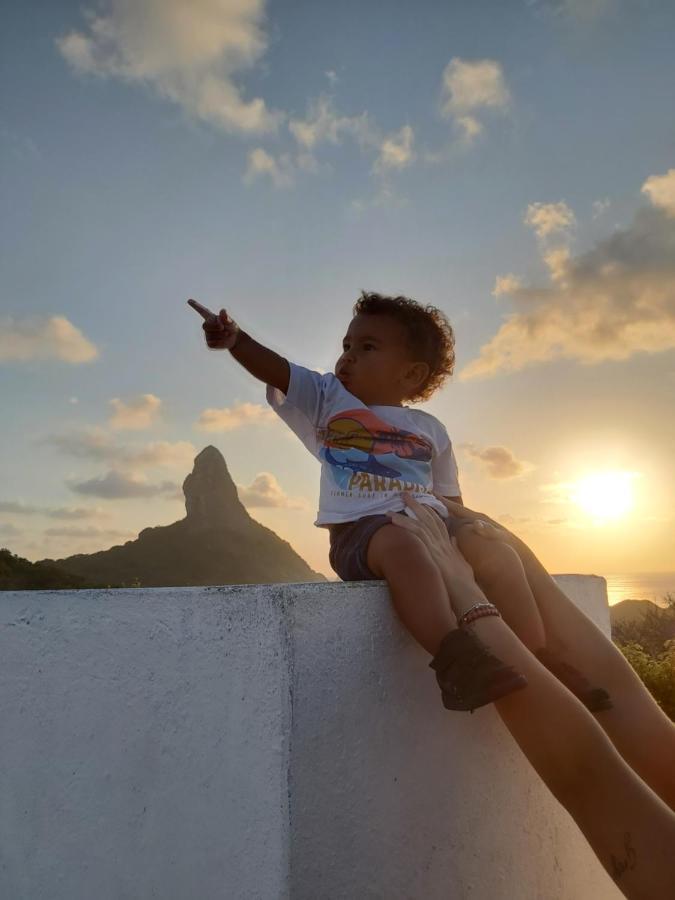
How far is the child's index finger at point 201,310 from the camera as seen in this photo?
2438mm

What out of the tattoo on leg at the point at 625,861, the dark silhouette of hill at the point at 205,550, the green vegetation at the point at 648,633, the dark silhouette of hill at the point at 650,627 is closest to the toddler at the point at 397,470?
the tattoo on leg at the point at 625,861

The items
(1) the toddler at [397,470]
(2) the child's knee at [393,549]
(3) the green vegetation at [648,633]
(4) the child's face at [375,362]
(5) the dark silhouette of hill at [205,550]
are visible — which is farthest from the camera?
(5) the dark silhouette of hill at [205,550]

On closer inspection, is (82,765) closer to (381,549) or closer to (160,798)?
(160,798)

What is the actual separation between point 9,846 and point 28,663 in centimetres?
50

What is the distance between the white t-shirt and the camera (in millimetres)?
2217

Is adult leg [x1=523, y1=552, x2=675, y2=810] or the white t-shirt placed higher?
the white t-shirt

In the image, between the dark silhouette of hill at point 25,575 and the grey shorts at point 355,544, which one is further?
the dark silhouette of hill at point 25,575

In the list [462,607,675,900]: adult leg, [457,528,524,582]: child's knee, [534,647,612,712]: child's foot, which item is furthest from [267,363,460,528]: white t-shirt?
[462,607,675,900]: adult leg

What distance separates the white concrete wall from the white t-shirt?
0.59 meters

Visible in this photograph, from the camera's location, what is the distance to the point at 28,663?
1.85 meters

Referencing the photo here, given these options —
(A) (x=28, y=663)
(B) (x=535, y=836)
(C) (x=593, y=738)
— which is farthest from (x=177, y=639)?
(B) (x=535, y=836)

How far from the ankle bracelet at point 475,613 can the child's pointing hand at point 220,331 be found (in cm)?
129

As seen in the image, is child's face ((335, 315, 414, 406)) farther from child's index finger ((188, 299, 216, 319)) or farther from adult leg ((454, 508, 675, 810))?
adult leg ((454, 508, 675, 810))

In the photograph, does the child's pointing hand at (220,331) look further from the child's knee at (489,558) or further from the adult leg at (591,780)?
the adult leg at (591,780)
